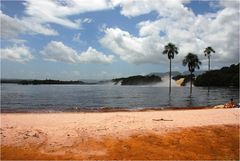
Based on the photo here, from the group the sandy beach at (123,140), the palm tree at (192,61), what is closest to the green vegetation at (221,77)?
the palm tree at (192,61)

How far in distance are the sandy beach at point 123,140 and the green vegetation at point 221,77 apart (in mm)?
134515

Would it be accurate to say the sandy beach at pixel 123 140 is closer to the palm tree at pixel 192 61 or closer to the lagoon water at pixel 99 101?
the lagoon water at pixel 99 101

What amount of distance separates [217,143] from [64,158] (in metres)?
7.55

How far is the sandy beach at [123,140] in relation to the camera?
13.1 metres

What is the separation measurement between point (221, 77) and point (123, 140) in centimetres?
15093

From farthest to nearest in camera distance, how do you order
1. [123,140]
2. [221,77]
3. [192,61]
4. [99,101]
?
[221,77]
[192,61]
[99,101]
[123,140]

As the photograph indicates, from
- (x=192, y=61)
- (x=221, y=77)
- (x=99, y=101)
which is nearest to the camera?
(x=99, y=101)

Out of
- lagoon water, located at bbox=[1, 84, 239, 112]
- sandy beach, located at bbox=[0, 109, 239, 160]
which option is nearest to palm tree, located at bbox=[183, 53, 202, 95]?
lagoon water, located at bbox=[1, 84, 239, 112]

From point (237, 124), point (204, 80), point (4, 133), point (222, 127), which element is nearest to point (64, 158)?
point (4, 133)

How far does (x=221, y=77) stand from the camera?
15662cm

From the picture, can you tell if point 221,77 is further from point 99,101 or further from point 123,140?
point 123,140

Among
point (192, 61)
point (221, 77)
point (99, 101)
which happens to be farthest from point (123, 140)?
point (221, 77)

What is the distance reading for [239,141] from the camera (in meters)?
15.5

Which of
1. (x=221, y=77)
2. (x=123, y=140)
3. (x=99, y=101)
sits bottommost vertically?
(x=123, y=140)
